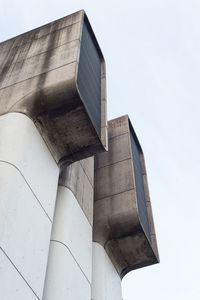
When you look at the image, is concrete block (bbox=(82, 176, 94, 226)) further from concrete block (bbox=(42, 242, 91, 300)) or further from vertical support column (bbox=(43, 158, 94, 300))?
concrete block (bbox=(42, 242, 91, 300))

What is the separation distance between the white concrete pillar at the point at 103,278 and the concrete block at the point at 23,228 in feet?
13.7

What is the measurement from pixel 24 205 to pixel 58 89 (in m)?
3.39

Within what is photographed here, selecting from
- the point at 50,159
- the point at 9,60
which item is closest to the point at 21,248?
the point at 50,159

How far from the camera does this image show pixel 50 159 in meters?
10.5

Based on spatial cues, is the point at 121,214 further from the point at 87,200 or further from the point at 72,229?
the point at 72,229

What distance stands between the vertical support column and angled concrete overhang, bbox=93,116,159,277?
112 cm

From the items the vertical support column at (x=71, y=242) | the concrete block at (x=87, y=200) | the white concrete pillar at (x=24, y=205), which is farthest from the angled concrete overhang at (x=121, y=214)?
the white concrete pillar at (x=24, y=205)

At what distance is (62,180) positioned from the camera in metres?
11.6

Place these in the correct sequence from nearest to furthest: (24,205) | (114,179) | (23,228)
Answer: (23,228) < (24,205) < (114,179)

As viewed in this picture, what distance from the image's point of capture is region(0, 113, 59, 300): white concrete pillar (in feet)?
23.8

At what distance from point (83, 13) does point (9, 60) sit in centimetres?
344

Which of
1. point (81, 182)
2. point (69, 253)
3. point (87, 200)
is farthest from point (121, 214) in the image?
point (69, 253)

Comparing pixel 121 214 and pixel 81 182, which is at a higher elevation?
pixel 81 182

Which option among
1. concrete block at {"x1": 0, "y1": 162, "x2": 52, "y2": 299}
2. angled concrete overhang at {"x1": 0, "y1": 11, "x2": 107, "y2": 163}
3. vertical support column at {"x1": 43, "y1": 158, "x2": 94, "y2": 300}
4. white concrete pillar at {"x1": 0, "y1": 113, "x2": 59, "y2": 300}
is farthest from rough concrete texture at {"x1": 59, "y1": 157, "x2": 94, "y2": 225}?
concrete block at {"x1": 0, "y1": 162, "x2": 52, "y2": 299}
